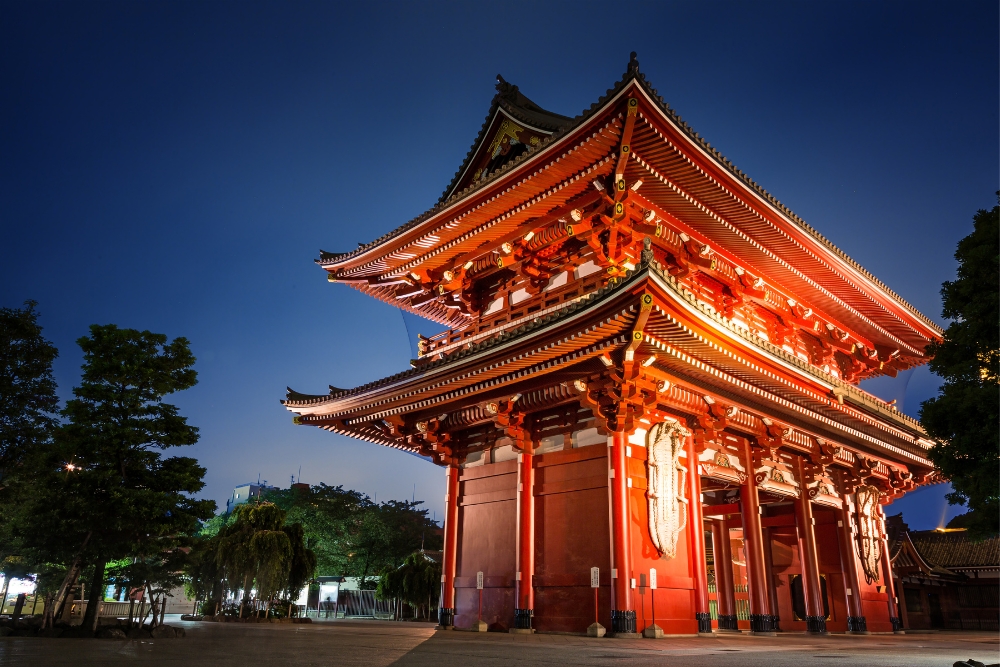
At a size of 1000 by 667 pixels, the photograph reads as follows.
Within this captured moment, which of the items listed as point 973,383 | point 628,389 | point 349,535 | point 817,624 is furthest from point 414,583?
point 973,383

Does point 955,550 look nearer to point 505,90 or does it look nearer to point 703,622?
point 703,622

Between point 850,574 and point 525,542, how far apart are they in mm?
11521

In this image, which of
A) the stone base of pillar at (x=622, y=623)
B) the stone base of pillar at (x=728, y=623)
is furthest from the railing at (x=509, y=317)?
the stone base of pillar at (x=728, y=623)

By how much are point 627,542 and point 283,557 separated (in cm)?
1552

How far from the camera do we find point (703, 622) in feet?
48.3

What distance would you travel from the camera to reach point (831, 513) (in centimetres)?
2145

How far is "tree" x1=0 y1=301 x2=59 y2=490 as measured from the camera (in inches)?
607

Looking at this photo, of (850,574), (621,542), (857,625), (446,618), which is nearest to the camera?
(621,542)

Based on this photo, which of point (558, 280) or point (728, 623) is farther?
point (728, 623)

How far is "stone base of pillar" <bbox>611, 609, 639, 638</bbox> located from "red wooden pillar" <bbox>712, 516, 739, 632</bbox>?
6386mm

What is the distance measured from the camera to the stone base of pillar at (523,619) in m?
14.7

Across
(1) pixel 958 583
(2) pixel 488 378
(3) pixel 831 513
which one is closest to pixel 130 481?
(2) pixel 488 378

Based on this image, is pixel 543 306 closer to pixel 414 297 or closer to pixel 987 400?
pixel 414 297

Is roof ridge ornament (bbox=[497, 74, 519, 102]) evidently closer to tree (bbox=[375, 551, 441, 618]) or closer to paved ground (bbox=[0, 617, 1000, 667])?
paved ground (bbox=[0, 617, 1000, 667])
